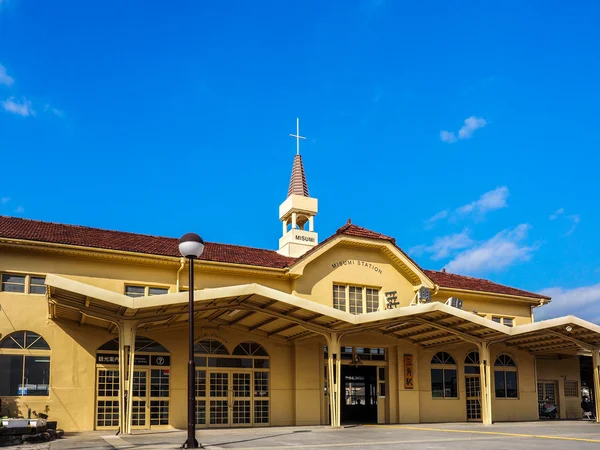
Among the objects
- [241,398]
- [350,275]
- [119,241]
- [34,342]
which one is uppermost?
[119,241]

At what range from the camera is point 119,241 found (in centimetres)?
2419

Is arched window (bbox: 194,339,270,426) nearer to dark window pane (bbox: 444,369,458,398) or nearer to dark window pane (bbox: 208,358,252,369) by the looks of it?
dark window pane (bbox: 208,358,252,369)

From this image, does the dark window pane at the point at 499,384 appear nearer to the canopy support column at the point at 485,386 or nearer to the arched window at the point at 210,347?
the canopy support column at the point at 485,386

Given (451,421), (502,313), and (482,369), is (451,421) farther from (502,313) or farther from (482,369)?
(502,313)

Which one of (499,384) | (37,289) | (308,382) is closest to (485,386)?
(499,384)

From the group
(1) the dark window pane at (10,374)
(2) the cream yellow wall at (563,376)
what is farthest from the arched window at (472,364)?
(1) the dark window pane at (10,374)

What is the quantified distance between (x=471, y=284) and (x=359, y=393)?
7.50 m

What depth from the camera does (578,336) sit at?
26812 mm

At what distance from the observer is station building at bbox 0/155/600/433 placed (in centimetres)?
2102

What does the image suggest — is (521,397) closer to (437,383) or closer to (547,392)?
(547,392)

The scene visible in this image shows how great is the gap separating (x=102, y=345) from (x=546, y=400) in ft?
71.4

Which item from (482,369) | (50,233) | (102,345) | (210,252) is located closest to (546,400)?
(482,369)

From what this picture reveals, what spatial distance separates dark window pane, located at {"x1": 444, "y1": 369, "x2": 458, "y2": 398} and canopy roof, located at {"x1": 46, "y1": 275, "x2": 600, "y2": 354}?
65.1 inches

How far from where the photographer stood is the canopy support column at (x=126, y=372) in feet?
63.2
